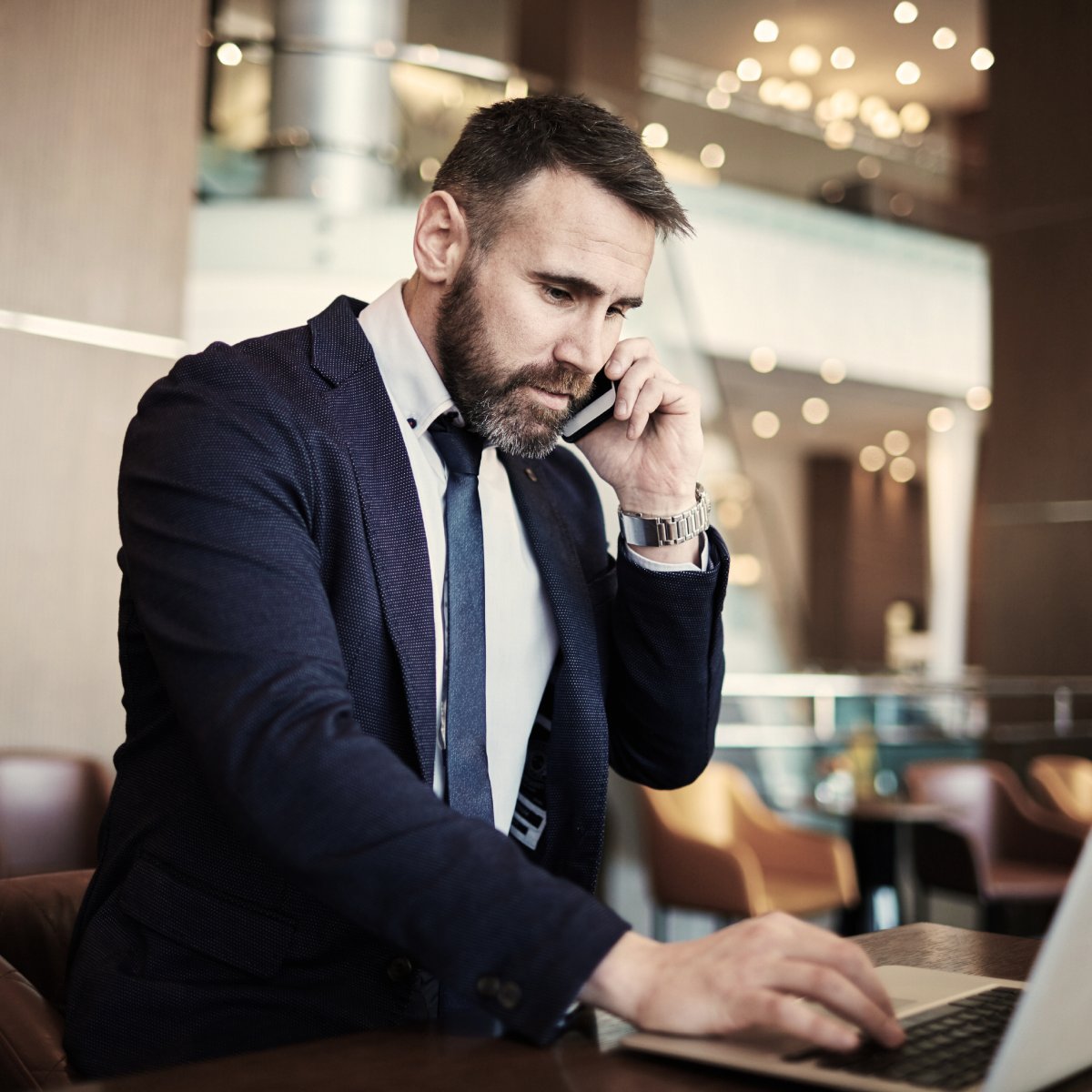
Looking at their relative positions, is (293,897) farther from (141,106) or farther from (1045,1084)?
(141,106)

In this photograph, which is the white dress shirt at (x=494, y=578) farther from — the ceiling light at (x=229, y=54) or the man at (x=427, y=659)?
the ceiling light at (x=229, y=54)

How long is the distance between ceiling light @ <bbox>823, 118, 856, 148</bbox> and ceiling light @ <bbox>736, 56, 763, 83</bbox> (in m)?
0.93

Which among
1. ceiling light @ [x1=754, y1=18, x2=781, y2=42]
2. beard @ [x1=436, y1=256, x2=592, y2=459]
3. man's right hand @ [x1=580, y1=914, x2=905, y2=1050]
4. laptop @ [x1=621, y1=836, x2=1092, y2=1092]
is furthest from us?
ceiling light @ [x1=754, y1=18, x2=781, y2=42]

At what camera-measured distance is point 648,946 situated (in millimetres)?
961

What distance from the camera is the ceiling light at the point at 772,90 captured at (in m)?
12.0

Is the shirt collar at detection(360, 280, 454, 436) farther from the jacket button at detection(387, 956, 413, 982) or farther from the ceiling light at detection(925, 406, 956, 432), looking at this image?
the ceiling light at detection(925, 406, 956, 432)

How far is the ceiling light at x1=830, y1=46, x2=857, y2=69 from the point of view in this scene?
448 inches

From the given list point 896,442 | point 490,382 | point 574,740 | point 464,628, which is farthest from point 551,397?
point 896,442

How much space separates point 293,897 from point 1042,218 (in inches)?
256

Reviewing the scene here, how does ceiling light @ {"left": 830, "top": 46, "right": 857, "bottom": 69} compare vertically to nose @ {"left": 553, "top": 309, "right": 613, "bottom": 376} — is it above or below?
above

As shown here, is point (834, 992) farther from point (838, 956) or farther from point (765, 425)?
point (765, 425)

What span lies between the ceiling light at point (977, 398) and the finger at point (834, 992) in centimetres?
1286

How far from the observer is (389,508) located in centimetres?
138

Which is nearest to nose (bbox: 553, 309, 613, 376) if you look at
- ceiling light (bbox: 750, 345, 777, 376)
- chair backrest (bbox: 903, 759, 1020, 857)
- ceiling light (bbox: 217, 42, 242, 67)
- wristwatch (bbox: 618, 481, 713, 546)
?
wristwatch (bbox: 618, 481, 713, 546)
